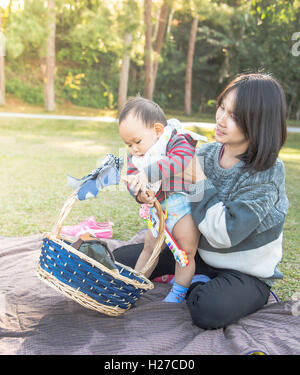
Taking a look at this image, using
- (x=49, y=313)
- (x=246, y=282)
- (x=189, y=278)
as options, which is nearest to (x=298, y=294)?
(x=246, y=282)

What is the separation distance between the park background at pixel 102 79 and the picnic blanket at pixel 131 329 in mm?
542

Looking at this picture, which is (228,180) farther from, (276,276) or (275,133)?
(276,276)

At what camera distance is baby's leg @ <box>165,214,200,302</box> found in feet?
7.13

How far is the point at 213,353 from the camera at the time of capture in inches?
73.0

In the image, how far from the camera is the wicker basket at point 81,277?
184cm

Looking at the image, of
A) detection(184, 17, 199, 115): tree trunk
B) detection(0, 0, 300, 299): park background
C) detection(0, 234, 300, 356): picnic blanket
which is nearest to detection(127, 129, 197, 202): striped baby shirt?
detection(0, 0, 300, 299): park background

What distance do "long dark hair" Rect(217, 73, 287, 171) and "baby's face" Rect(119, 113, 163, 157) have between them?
1.53ft

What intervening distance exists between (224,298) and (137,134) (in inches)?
38.3

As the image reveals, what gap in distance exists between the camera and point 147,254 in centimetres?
250

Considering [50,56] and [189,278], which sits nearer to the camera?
[189,278]

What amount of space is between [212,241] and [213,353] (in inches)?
21.6

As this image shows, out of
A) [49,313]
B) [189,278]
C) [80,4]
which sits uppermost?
[80,4]

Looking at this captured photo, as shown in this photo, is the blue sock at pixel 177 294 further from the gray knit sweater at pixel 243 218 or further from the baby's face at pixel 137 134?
the baby's face at pixel 137 134
